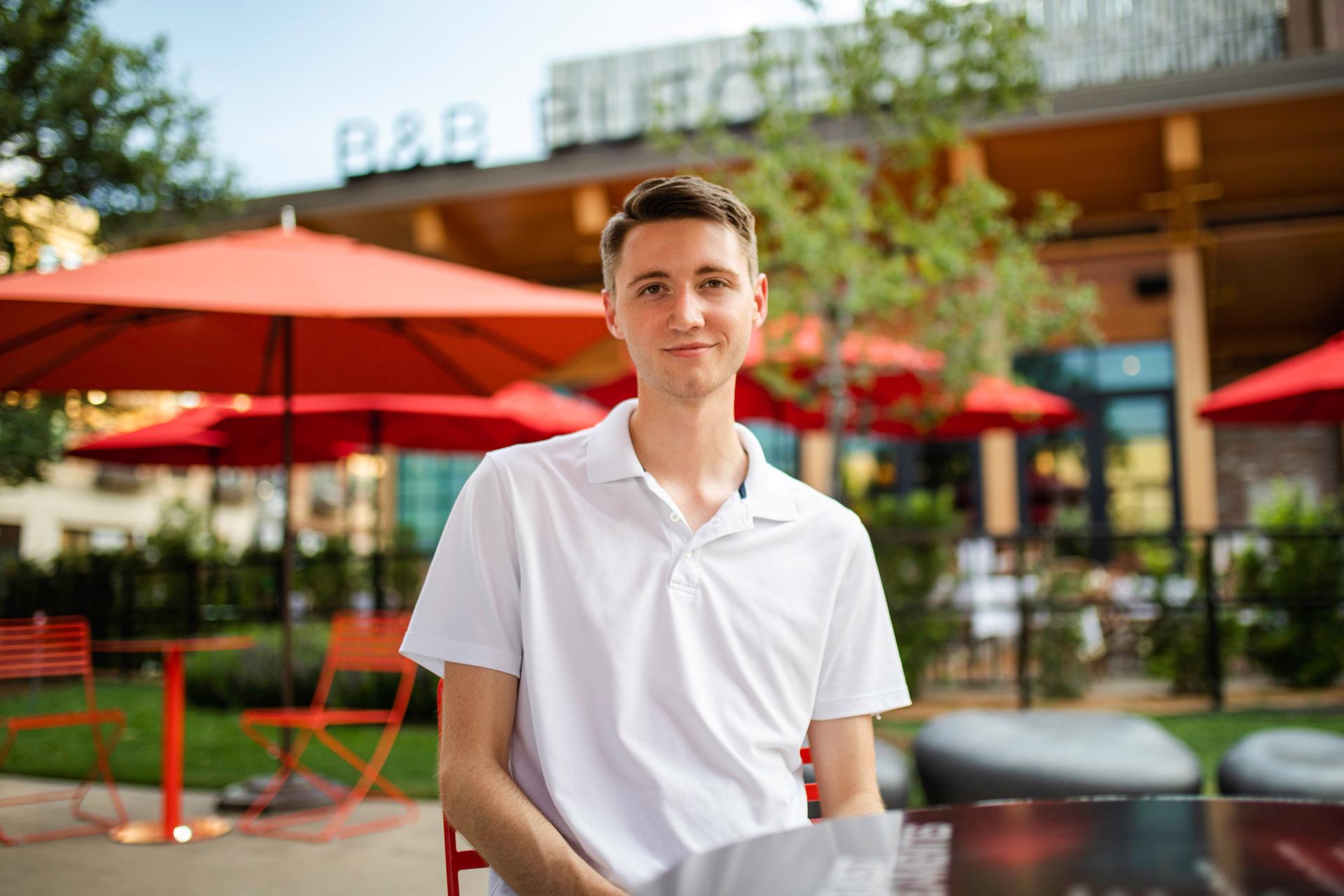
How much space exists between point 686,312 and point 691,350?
0.06 metres

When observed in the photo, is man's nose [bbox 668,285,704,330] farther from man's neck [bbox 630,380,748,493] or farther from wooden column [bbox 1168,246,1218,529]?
wooden column [bbox 1168,246,1218,529]

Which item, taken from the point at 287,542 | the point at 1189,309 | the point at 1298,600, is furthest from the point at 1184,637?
the point at 287,542

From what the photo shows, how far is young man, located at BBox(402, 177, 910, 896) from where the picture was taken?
5.33 ft

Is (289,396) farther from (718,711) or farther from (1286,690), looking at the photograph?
(1286,690)

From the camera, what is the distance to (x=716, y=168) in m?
7.54

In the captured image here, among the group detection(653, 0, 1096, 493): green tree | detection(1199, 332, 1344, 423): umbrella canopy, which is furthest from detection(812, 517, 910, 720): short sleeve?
detection(653, 0, 1096, 493): green tree

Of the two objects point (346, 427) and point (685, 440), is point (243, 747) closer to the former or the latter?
point (346, 427)

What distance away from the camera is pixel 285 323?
17.7 feet

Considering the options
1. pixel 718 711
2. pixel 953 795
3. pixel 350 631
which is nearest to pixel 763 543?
pixel 718 711

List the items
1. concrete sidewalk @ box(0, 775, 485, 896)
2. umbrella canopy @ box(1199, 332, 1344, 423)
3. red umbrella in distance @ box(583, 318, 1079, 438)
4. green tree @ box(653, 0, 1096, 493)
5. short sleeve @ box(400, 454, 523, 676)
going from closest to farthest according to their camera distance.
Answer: short sleeve @ box(400, 454, 523, 676)
concrete sidewalk @ box(0, 775, 485, 896)
umbrella canopy @ box(1199, 332, 1344, 423)
green tree @ box(653, 0, 1096, 493)
red umbrella in distance @ box(583, 318, 1079, 438)

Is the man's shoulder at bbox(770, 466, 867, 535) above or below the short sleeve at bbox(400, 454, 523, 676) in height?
above

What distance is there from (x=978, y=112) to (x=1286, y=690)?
4923 millimetres

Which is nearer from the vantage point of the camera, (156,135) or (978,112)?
(978,112)

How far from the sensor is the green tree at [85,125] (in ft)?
28.9
